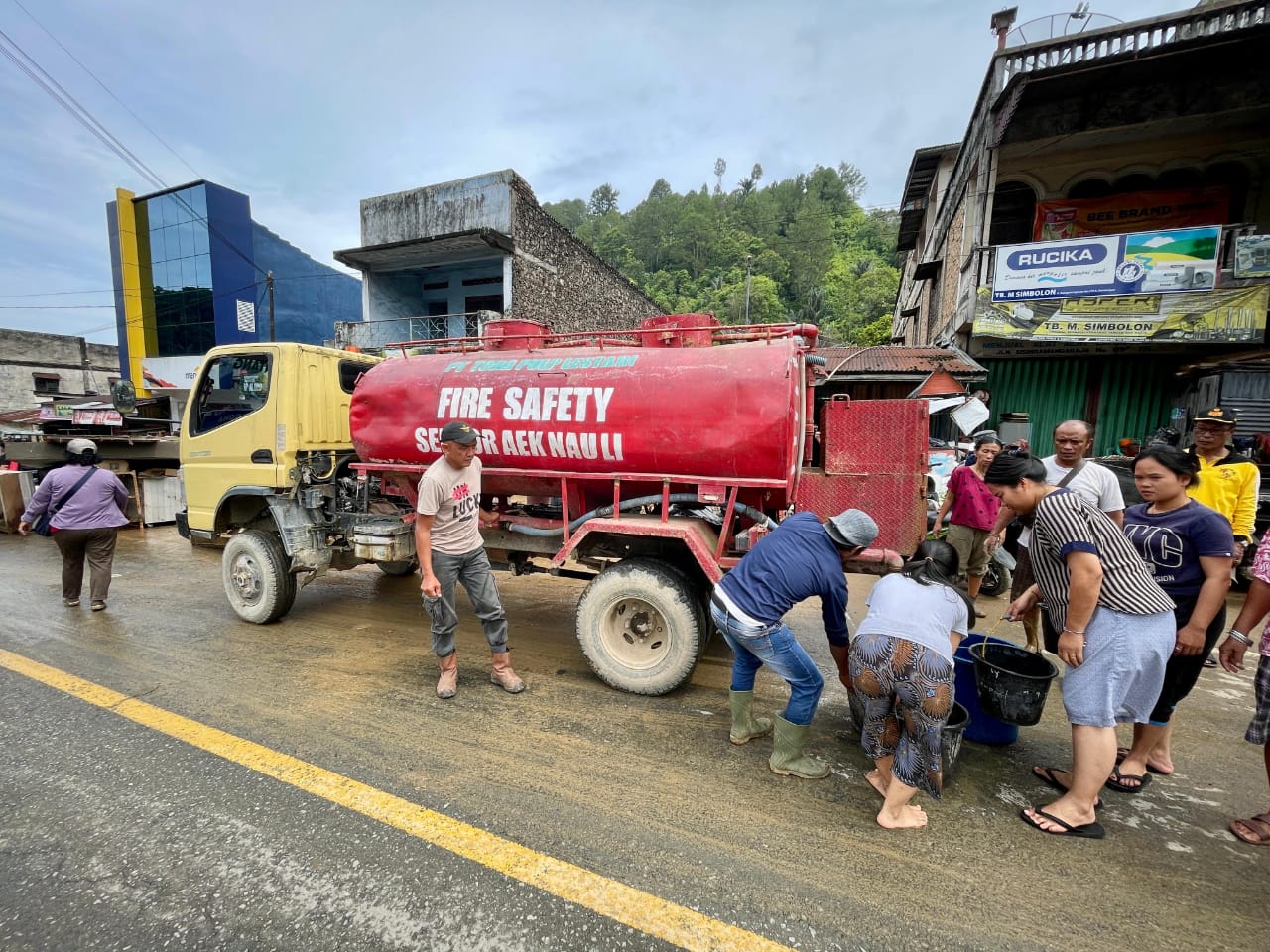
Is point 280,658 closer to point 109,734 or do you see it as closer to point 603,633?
point 109,734

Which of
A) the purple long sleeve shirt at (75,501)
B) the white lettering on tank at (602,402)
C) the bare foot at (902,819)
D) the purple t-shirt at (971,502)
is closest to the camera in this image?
the bare foot at (902,819)

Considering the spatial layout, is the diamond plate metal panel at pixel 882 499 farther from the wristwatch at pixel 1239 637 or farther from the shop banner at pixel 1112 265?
the shop banner at pixel 1112 265

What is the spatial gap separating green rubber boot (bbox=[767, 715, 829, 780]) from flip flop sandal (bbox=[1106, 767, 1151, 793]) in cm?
137

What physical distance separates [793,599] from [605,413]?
169 centimetres

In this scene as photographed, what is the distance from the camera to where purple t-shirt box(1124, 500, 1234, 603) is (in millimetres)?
2531

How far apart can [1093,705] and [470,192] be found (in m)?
18.6

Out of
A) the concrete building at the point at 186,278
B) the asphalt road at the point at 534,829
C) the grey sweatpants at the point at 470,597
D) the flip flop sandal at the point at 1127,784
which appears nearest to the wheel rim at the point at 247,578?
the asphalt road at the point at 534,829

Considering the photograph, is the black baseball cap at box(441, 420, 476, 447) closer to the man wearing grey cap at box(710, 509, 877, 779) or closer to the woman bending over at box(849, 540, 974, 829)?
the man wearing grey cap at box(710, 509, 877, 779)

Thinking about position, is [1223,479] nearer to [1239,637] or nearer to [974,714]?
[1239,637]

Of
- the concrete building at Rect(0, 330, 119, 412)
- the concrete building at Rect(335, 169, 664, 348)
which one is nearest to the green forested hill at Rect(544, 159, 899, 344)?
the concrete building at Rect(335, 169, 664, 348)

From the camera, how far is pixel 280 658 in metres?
4.12

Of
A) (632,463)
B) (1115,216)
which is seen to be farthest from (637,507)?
(1115,216)

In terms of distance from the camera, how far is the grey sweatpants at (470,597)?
3.55 meters

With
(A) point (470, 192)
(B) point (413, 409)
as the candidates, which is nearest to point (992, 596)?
(B) point (413, 409)
